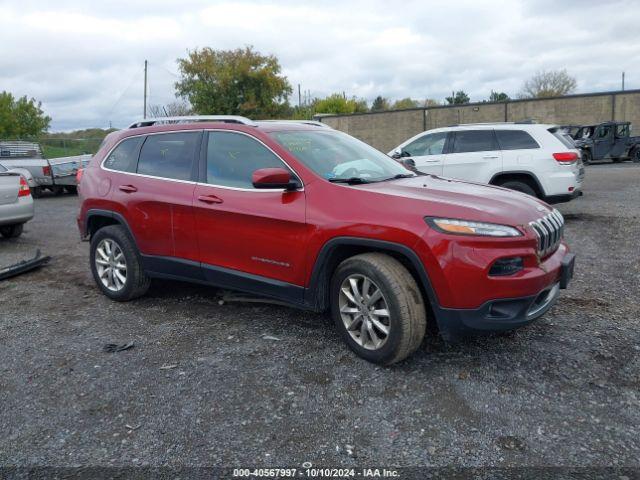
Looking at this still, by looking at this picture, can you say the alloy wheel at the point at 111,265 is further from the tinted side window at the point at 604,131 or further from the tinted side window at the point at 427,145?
the tinted side window at the point at 604,131

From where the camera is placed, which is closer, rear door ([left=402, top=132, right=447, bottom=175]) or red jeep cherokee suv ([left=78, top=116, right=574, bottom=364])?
red jeep cherokee suv ([left=78, top=116, right=574, bottom=364])

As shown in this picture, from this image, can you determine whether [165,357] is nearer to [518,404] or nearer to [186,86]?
[518,404]

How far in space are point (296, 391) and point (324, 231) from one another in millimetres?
1075

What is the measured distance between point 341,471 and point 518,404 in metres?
1.21

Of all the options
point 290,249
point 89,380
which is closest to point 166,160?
point 290,249

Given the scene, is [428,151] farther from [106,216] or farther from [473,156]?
[106,216]

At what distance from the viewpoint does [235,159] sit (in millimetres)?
4488

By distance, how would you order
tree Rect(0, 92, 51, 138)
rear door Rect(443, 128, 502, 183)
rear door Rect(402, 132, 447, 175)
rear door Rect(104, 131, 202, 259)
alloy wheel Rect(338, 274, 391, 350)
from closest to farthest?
1. alloy wheel Rect(338, 274, 391, 350)
2. rear door Rect(104, 131, 202, 259)
3. rear door Rect(443, 128, 502, 183)
4. rear door Rect(402, 132, 447, 175)
5. tree Rect(0, 92, 51, 138)

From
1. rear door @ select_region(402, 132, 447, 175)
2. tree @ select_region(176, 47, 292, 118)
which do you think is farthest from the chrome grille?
tree @ select_region(176, 47, 292, 118)

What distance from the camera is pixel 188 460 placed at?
9.11ft

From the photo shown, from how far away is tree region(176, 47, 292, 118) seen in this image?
146ft

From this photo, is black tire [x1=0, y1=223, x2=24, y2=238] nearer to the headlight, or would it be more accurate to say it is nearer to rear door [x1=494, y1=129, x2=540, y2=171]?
rear door [x1=494, y1=129, x2=540, y2=171]

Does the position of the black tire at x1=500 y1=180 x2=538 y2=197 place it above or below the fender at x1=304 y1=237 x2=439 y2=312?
above

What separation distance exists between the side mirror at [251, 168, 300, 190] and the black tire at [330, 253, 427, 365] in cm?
78
